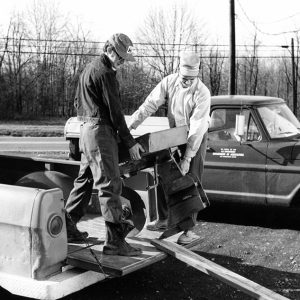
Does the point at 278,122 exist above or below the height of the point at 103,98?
below

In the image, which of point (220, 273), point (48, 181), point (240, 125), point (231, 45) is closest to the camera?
point (220, 273)

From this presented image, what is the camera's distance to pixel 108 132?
160 inches

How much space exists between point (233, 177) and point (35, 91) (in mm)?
46102

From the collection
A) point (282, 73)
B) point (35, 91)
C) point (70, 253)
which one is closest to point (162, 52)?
point (35, 91)

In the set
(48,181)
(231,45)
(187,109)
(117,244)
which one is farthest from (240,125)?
(231,45)

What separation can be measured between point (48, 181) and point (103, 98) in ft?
5.14

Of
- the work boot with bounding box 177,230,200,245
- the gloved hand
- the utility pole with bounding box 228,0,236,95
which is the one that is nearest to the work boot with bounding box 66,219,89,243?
the work boot with bounding box 177,230,200,245

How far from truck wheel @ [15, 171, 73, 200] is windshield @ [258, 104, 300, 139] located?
10.3ft

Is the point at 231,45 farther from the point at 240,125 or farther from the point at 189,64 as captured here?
the point at 189,64

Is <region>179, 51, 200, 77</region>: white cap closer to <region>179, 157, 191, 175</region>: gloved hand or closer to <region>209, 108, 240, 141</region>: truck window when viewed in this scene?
<region>179, 157, 191, 175</region>: gloved hand

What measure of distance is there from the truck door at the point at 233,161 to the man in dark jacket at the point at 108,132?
326cm

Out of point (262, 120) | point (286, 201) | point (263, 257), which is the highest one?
point (262, 120)

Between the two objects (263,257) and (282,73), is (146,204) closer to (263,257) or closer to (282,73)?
(263,257)

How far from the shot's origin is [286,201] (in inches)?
269
